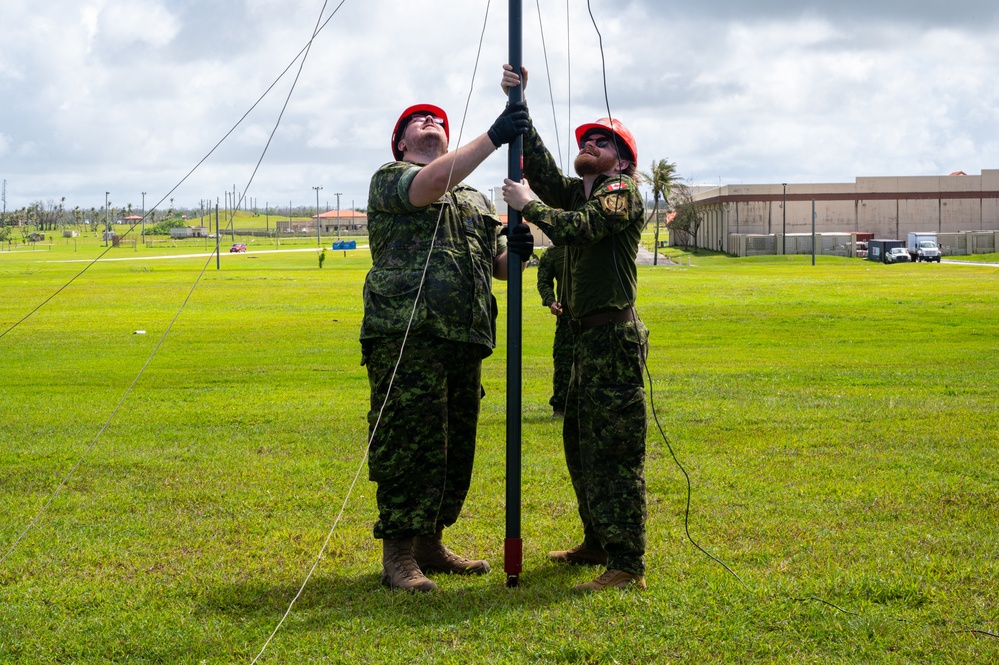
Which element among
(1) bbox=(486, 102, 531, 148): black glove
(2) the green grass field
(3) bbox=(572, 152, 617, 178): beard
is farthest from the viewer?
(3) bbox=(572, 152, 617, 178): beard

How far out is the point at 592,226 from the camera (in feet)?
17.1

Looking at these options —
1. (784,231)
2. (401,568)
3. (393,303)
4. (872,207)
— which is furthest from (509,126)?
(872,207)

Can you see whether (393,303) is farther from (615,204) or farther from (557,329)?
(557,329)

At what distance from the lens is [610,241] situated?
18.0ft

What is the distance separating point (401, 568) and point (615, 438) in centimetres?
121

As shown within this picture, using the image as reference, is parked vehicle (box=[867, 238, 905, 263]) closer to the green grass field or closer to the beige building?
the beige building

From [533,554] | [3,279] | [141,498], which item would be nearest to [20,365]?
[141,498]

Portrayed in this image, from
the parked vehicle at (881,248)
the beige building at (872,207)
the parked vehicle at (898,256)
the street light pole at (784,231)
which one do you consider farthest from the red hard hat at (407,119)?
the beige building at (872,207)

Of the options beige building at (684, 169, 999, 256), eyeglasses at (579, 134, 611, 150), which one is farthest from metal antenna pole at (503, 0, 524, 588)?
beige building at (684, 169, 999, 256)

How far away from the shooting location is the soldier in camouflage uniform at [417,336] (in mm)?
5344

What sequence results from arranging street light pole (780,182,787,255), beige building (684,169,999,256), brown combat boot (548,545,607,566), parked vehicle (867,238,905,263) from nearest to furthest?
1. brown combat boot (548,545,607,566)
2. parked vehicle (867,238,905,263)
3. street light pole (780,182,787,255)
4. beige building (684,169,999,256)

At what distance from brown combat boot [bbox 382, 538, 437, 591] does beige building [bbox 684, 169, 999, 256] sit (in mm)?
95124

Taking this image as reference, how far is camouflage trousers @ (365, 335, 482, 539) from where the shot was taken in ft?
17.6

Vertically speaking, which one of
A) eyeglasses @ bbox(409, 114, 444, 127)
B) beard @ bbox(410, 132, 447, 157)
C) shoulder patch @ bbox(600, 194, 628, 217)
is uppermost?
eyeglasses @ bbox(409, 114, 444, 127)
